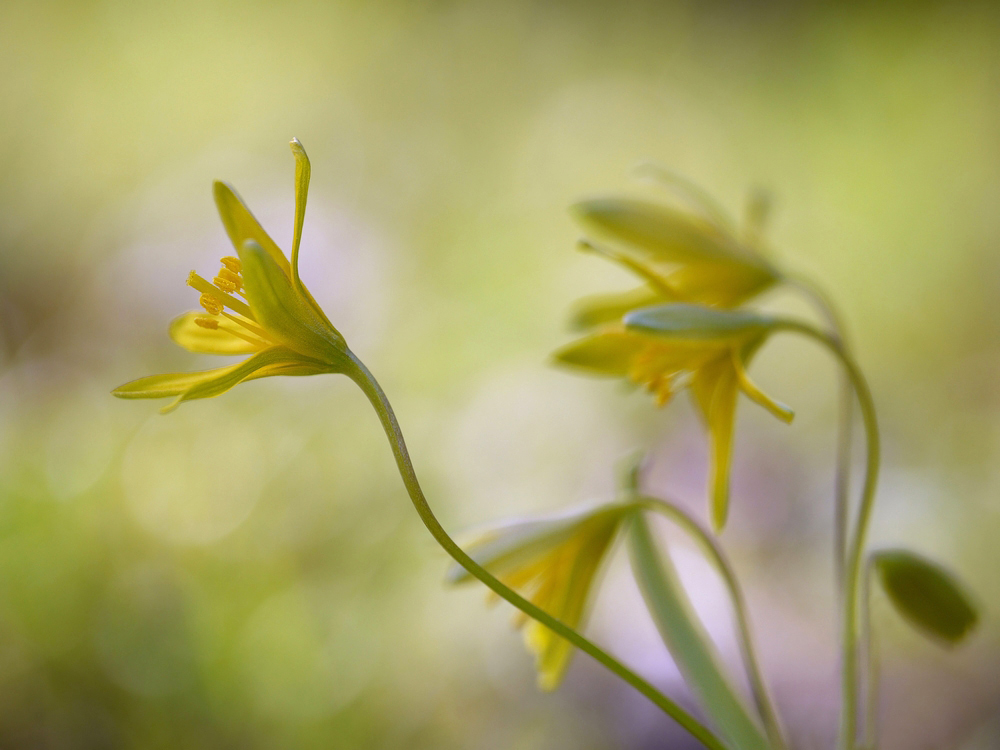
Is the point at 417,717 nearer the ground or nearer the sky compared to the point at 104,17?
nearer the ground

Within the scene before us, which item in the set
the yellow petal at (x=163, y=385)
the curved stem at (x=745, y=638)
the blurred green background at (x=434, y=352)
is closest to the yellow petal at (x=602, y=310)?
the curved stem at (x=745, y=638)

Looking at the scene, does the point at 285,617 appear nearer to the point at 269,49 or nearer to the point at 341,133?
the point at 341,133

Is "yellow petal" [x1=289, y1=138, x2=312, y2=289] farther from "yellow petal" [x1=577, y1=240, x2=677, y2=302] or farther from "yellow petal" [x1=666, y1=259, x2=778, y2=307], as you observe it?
"yellow petal" [x1=666, y1=259, x2=778, y2=307]

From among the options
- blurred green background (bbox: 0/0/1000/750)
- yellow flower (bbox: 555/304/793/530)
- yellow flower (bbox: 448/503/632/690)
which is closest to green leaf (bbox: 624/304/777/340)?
yellow flower (bbox: 555/304/793/530)

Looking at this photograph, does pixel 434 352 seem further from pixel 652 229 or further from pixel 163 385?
pixel 163 385

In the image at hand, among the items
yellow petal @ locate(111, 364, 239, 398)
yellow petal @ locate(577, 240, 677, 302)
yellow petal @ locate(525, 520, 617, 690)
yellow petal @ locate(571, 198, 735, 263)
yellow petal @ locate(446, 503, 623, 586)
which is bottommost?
yellow petal @ locate(525, 520, 617, 690)

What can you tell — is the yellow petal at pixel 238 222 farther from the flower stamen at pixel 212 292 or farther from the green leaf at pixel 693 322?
the green leaf at pixel 693 322

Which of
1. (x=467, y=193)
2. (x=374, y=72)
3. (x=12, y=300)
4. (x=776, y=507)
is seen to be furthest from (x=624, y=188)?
(x=12, y=300)
